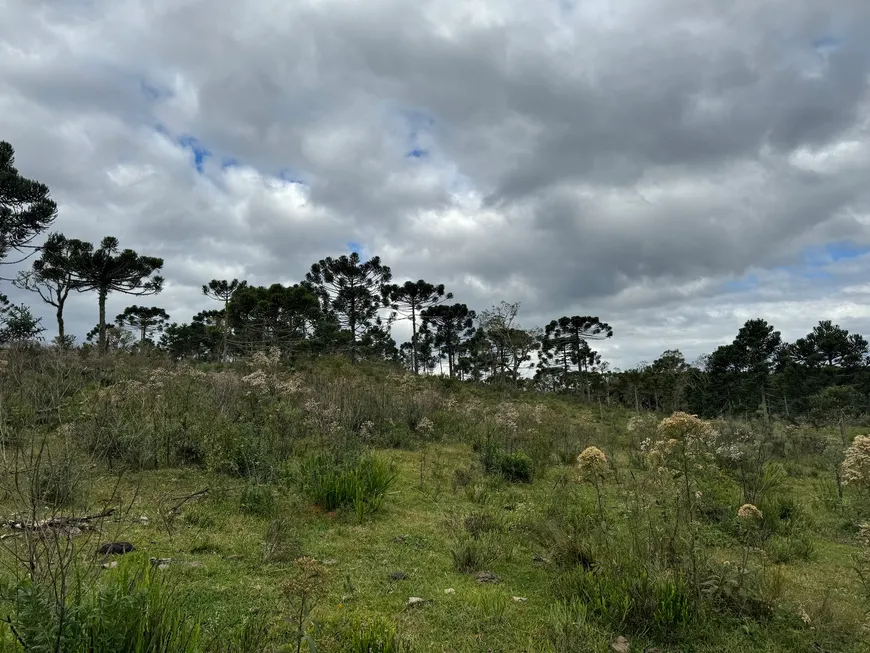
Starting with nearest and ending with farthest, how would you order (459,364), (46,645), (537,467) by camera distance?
(46,645) → (537,467) → (459,364)

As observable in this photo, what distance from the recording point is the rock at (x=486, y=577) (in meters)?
4.70

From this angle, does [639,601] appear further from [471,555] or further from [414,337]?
[414,337]

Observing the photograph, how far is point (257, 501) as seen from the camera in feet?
21.0

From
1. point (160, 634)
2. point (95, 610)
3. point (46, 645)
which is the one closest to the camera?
point (46, 645)

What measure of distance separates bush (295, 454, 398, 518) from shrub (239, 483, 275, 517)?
629 millimetres

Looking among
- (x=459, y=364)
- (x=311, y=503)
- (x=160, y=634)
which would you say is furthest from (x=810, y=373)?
(x=160, y=634)

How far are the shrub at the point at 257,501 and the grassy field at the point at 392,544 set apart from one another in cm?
3

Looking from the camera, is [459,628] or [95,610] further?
[459,628]

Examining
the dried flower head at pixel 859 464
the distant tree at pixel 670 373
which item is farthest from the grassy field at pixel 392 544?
the distant tree at pixel 670 373

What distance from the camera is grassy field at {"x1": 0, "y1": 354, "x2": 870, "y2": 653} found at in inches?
118

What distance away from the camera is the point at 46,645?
2146 mm

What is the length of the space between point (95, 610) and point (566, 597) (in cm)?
346

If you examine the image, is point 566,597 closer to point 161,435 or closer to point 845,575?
point 845,575

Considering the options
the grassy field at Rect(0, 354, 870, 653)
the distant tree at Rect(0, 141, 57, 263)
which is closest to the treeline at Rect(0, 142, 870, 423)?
the distant tree at Rect(0, 141, 57, 263)
